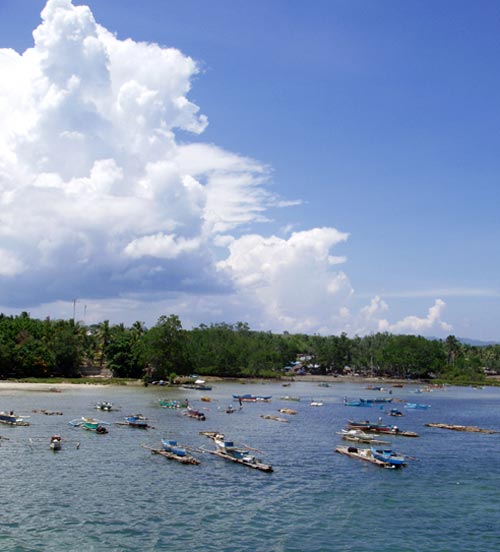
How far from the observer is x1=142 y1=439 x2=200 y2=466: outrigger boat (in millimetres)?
55362

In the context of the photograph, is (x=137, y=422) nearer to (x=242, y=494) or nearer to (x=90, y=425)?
(x=90, y=425)

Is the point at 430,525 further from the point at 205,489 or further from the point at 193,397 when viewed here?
the point at 193,397

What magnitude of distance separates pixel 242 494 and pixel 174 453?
14.7 metres

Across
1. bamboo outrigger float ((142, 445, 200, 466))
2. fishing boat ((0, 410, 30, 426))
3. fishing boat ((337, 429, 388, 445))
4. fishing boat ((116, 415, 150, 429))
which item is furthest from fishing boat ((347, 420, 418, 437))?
fishing boat ((0, 410, 30, 426))

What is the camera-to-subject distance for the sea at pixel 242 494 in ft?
116

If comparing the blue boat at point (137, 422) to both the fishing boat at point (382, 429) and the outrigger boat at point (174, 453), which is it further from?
the fishing boat at point (382, 429)

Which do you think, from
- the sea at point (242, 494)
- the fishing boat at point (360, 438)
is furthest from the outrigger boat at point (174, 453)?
the fishing boat at point (360, 438)

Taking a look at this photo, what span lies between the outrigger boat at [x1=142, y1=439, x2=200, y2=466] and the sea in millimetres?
898

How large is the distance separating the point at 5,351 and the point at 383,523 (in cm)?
13207

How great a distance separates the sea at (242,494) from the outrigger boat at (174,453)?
2.95ft

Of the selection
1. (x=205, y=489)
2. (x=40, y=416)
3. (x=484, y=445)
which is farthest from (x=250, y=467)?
(x=40, y=416)

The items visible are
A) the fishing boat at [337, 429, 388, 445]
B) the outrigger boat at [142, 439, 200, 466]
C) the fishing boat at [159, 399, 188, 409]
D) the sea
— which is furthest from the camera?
the fishing boat at [159, 399, 188, 409]

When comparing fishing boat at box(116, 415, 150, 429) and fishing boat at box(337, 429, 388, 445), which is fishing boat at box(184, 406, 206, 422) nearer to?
fishing boat at box(116, 415, 150, 429)

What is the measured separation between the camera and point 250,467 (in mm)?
54156
